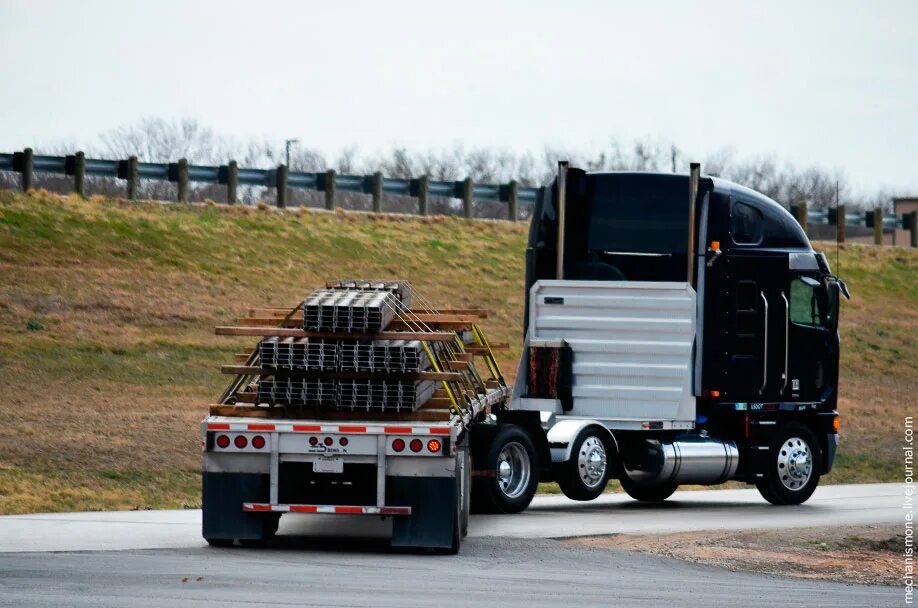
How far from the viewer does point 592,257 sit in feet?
63.7

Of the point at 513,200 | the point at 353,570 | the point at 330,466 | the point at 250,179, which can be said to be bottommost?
the point at 353,570

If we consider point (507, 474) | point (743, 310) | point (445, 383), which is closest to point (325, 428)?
point (445, 383)

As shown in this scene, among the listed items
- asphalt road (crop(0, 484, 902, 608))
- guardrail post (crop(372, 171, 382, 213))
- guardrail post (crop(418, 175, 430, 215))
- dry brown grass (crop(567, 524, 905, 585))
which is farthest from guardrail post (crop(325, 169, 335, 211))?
dry brown grass (crop(567, 524, 905, 585))

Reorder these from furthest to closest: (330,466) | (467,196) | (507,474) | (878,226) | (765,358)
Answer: (878,226) < (467,196) < (765,358) < (507,474) < (330,466)

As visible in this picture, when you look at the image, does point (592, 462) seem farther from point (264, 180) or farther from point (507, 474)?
point (264, 180)

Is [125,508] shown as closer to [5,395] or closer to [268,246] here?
[5,395]

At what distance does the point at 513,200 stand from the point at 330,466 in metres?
38.1

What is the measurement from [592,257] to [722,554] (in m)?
5.50

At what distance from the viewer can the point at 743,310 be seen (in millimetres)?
19625

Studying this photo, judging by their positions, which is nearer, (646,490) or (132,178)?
(646,490)

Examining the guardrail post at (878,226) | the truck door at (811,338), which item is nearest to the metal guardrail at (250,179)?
the guardrail post at (878,226)

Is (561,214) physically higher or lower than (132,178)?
lower

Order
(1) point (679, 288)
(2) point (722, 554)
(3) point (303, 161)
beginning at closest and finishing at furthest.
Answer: (2) point (722, 554)
(1) point (679, 288)
(3) point (303, 161)

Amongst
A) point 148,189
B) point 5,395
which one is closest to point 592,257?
point 5,395
